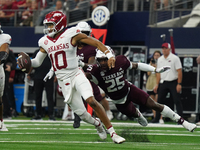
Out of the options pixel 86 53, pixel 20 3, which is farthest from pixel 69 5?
pixel 86 53

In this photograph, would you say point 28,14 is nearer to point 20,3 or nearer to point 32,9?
point 32,9

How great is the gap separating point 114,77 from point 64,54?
913 mm

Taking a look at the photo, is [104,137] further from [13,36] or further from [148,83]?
[13,36]

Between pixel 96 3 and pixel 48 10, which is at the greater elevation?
pixel 96 3

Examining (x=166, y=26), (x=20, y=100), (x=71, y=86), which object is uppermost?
(x=166, y=26)

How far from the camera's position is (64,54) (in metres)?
7.12

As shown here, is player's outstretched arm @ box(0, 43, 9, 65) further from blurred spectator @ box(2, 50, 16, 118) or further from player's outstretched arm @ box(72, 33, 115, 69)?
blurred spectator @ box(2, 50, 16, 118)

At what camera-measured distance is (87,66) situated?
24.9 ft

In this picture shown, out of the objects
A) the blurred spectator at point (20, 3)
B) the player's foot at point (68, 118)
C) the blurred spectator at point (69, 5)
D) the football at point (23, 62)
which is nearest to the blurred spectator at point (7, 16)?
the blurred spectator at point (20, 3)

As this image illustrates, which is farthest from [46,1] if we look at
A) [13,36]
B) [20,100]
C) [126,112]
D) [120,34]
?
[126,112]

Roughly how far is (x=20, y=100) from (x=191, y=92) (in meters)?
5.23

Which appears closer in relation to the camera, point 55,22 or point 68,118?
point 55,22

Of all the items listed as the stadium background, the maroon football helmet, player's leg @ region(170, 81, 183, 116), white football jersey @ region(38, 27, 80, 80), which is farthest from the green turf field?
the stadium background

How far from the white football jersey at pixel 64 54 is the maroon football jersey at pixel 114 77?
0.51 metres
